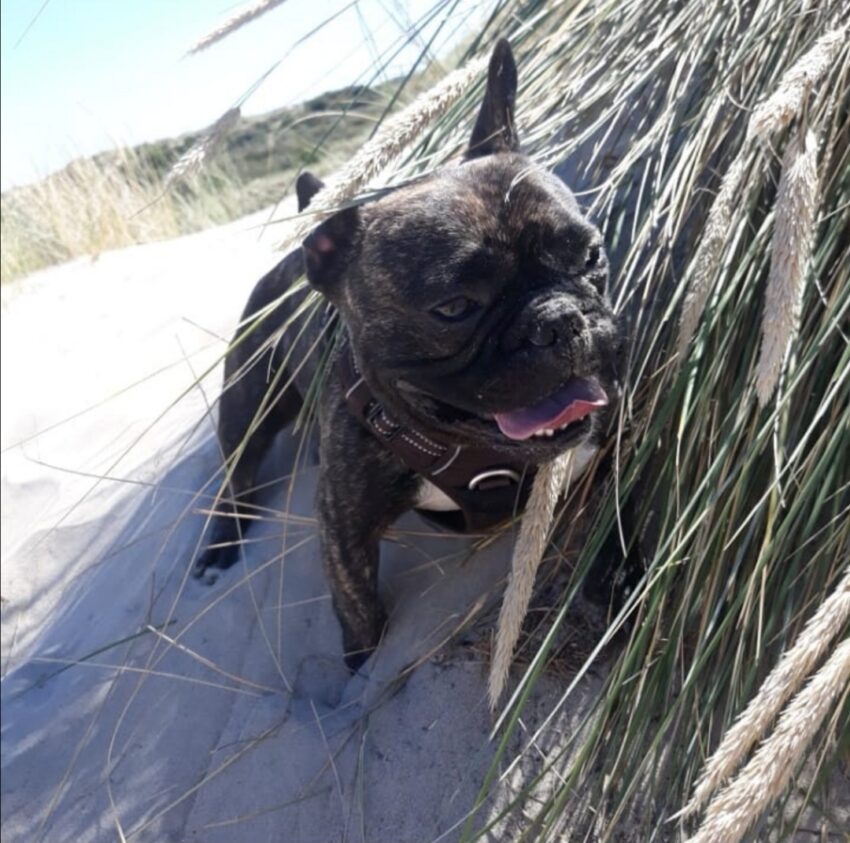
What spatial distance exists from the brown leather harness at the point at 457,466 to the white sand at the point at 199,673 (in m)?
0.17

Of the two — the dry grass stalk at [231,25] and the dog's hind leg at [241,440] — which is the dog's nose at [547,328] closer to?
the dry grass stalk at [231,25]

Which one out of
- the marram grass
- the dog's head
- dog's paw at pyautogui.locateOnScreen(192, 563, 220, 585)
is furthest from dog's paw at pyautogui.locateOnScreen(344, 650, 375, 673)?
dog's paw at pyautogui.locateOnScreen(192, 563, 220, 585)

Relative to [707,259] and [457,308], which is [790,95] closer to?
[707,259]

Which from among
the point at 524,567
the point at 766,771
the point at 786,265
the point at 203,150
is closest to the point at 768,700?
the point at 766,771

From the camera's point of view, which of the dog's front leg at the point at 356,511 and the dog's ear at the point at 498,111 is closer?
the dog's ear at the point at 498,111

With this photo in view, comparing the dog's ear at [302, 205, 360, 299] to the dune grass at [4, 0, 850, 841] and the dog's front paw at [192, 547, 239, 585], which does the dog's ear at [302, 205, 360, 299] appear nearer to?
the dune grass at [4, 0, 850, 841]

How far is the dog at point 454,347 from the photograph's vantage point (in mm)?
2256

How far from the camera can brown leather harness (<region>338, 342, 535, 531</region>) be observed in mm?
2535

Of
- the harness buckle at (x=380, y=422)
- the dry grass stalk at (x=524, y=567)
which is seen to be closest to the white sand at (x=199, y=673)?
the harness buckle at (x=380, y=422)

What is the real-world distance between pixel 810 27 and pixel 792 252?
3.49 feet

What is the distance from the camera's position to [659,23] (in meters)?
2.69

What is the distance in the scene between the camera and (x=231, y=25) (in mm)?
1975

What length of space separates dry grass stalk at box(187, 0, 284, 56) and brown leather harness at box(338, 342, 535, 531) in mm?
884

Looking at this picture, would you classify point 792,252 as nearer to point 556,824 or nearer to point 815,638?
point 815,638
